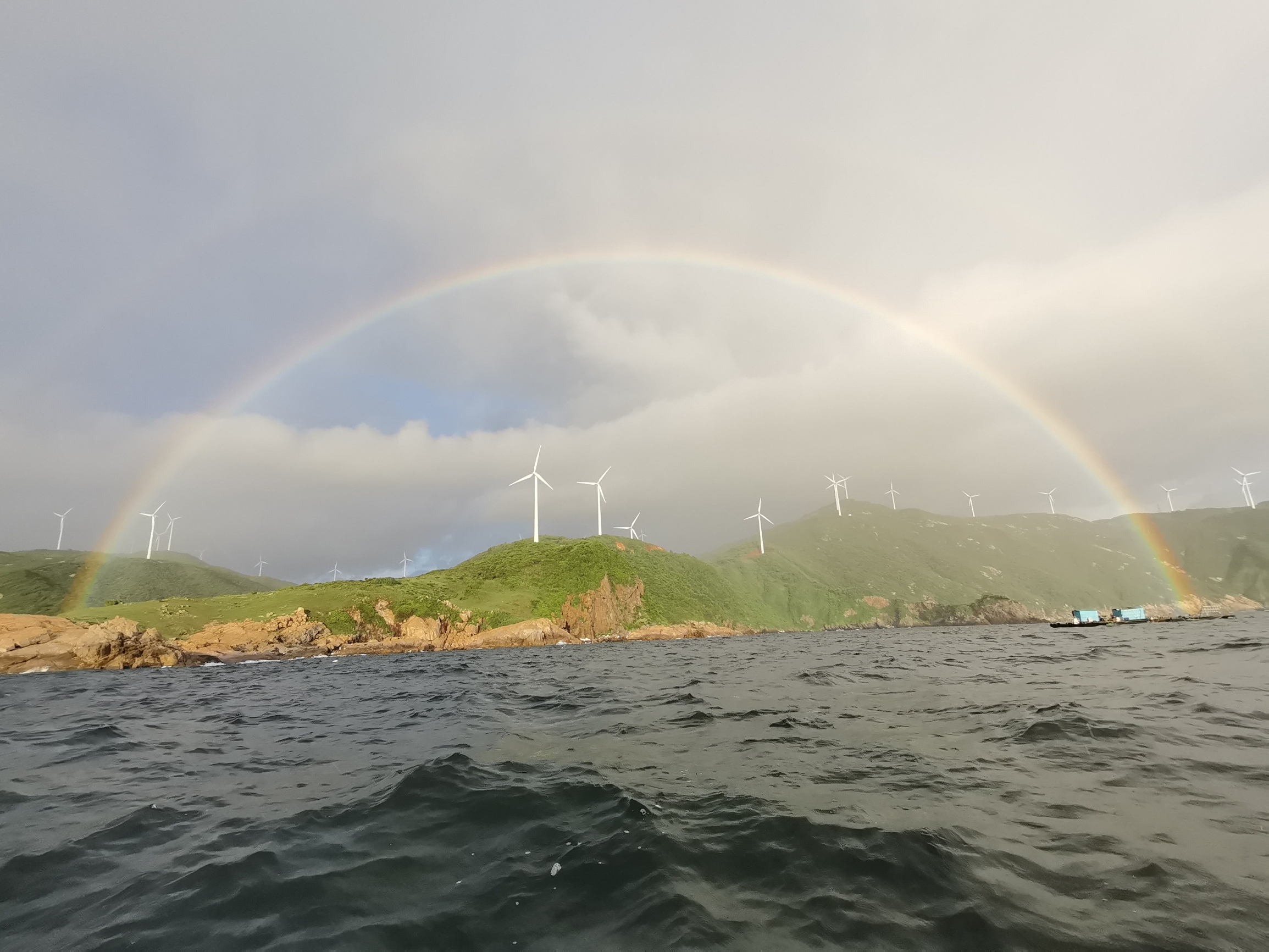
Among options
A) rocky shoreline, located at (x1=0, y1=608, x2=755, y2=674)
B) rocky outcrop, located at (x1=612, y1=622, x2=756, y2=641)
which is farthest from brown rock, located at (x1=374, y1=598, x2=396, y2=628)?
rocky outcrop, located at (x1=612, y1=622, x2=756, y2=641)

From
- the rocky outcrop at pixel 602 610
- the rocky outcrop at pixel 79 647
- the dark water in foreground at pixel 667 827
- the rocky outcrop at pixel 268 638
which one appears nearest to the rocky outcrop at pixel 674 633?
the rocky outcrop at pixel 602 610

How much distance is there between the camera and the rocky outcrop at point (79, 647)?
60.8 metres

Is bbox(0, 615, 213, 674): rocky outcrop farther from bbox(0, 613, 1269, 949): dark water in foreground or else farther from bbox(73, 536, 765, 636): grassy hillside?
bbox(0, 613, 1269, 949): dark water in foreground

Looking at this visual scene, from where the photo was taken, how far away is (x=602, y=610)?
141125mm

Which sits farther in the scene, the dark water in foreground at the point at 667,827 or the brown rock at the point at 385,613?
the brown rock at the point at 385,613

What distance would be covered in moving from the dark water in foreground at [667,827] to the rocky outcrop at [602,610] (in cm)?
11462

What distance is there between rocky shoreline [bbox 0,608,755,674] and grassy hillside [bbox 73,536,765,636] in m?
5.06

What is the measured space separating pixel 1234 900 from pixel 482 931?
821 centimetres

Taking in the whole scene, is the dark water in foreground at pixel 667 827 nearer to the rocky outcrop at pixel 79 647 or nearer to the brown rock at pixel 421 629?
the rocky outcrop at pixel 79 647

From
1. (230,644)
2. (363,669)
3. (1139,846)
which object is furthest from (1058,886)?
(230,644)

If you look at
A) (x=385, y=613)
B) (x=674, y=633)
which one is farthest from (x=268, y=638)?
(x=674, y=633)

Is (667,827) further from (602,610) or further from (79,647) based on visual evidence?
(602,610)

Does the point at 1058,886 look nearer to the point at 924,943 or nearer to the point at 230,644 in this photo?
the point at 924,943

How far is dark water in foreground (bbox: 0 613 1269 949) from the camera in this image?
19.7ft
